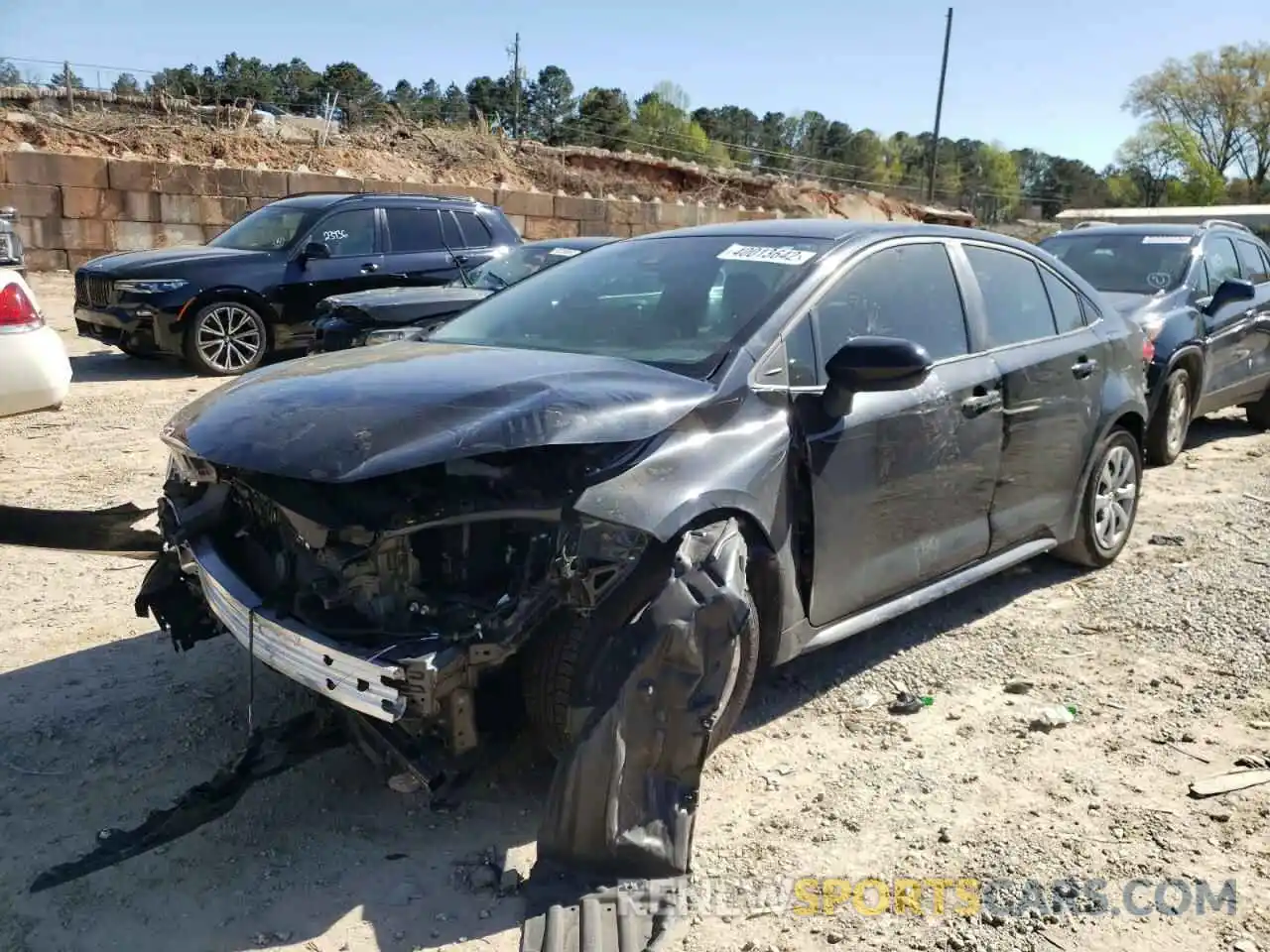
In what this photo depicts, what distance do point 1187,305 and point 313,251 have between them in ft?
25.7

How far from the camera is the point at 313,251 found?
1066cm

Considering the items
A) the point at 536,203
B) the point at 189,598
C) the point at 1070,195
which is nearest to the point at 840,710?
the point at 189,598

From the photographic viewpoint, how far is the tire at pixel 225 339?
33.1 ft

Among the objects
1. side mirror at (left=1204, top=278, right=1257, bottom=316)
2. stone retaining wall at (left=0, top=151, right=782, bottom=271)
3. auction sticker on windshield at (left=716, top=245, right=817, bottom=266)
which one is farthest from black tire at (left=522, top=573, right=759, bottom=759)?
stone retaining wall at (left=0, top=151, right=782, bottom=271)

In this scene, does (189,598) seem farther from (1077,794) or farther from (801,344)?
(1077,794)

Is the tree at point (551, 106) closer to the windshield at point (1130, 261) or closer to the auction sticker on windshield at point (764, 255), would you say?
the windshield at point (1130, 261)

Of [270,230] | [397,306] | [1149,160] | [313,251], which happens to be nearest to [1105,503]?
[397,306]

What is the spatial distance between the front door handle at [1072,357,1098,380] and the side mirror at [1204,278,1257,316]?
4.01 metres

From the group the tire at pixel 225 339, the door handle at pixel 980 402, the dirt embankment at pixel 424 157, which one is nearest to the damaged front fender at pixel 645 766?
the door handle at pixel 980 402

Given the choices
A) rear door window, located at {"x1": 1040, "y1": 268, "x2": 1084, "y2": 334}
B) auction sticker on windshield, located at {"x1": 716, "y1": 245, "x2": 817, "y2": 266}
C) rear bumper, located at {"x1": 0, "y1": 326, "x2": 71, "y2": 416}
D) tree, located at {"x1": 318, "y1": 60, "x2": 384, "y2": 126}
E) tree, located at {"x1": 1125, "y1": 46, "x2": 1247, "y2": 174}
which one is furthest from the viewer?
tree, located at {"x1": 1125, "y1": 46, "x2": 1247, "y2": 174}

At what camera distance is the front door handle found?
15.5 feet

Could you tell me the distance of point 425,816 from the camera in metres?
3.12

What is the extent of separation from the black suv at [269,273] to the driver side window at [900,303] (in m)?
7.84

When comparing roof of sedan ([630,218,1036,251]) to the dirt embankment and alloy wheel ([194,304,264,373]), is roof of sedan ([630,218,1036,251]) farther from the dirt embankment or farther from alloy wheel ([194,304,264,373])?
the dirt embankment
